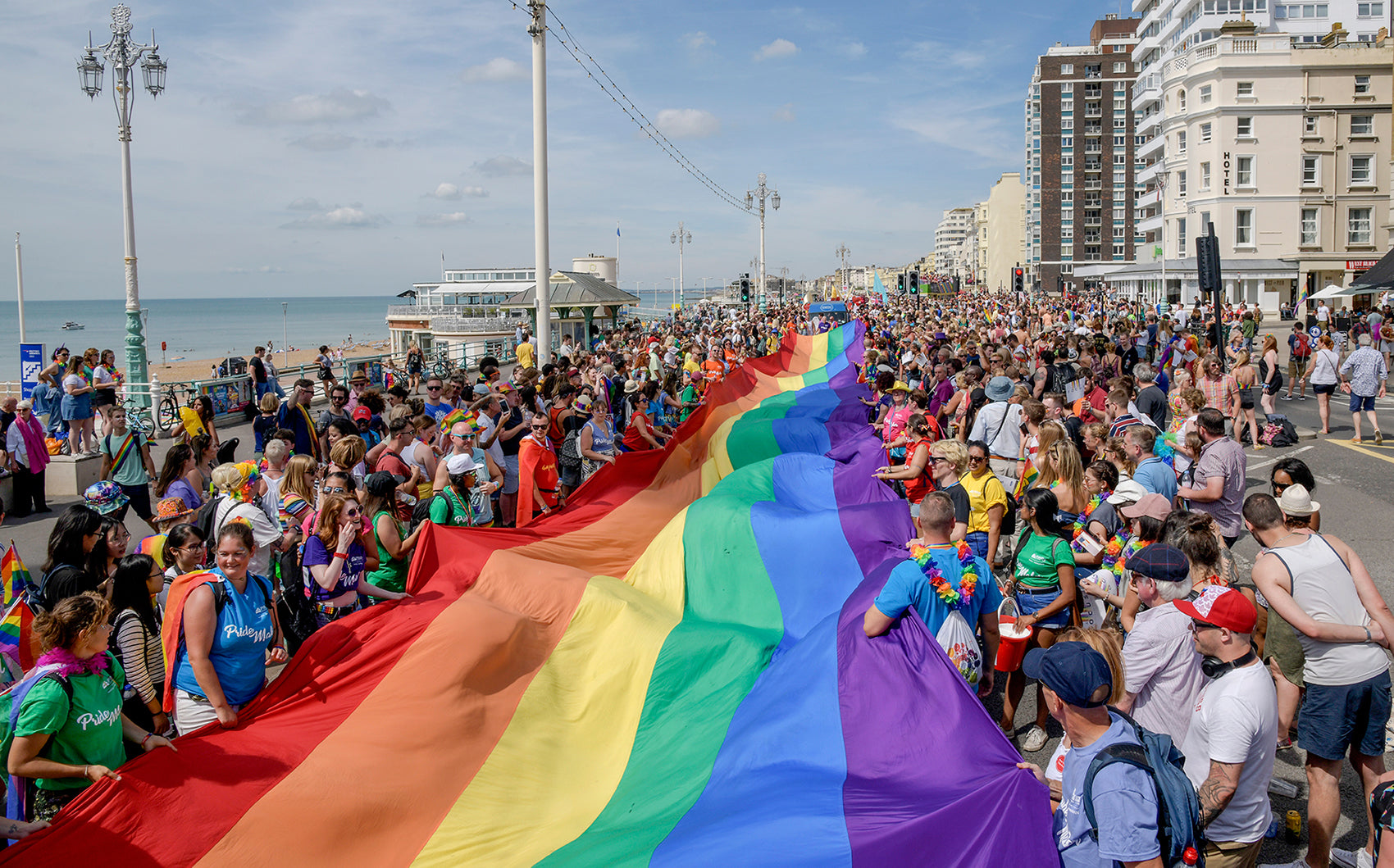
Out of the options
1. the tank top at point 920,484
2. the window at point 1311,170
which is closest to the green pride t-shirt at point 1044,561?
the tank top at point 920,484

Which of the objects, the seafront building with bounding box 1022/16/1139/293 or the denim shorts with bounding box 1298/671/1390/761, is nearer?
the denim shorts with bounding box 1298/671/1390/761

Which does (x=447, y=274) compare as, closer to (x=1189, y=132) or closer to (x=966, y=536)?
(x=1189, y=132)

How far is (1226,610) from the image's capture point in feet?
12.1

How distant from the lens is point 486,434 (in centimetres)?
961

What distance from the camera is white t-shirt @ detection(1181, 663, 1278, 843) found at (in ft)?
11.8

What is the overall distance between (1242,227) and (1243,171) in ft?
10.0

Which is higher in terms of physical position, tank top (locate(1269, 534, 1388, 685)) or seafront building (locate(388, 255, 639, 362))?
seafront building (locate(388, 255, 639, 362))

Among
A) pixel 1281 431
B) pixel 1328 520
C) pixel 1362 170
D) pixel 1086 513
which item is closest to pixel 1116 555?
pixel 1086 513

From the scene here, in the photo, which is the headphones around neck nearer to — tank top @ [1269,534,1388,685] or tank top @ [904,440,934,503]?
tank top @ [1269,534,1388,685]

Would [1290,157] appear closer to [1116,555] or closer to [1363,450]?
[1363,450]

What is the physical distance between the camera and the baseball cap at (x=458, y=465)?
7.76 m

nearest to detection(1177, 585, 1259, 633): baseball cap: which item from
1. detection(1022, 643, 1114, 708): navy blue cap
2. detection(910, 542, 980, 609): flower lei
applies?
detection(1022, 643, 1114, 708): navy blue cap

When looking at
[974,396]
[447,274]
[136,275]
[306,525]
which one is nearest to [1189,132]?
[974,396]

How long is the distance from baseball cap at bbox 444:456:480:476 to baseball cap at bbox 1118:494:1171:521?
521 cm
